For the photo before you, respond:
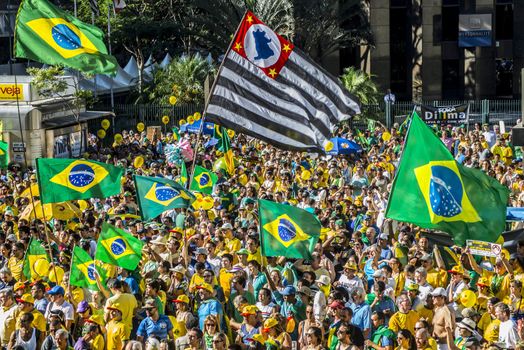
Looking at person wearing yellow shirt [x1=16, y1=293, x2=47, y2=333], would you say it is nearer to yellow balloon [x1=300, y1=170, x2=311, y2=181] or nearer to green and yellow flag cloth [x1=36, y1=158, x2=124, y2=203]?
green and yellow flag cloth [x1=36, y1=158, x2=124, y2=203]

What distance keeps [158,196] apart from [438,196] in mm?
4854

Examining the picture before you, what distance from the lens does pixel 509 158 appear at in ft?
82.0

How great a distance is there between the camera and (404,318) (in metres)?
11.7

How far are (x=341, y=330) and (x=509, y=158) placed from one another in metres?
15.1

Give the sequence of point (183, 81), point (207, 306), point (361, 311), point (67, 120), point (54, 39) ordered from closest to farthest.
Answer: point (361, 311)
point (207, 306)
point (54, 39)
point (67, 120)
point (183, 81)

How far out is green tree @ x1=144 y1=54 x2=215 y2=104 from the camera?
41.3 metres

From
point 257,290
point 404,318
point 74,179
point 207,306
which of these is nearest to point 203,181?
point 74,179

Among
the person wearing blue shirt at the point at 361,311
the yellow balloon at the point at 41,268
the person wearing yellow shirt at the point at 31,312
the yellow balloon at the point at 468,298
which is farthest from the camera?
the yellow balloon at the point at 41,268

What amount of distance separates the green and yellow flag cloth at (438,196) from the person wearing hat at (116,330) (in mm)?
2862

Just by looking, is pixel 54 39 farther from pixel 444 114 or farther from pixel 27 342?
pixel 444 114

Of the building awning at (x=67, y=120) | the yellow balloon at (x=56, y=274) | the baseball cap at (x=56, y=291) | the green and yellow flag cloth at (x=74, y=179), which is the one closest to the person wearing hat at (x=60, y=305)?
the baseball cap at (x=56, y=291)

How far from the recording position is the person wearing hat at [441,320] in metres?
11.7

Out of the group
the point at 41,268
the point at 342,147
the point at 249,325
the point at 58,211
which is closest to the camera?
the point at 249,325

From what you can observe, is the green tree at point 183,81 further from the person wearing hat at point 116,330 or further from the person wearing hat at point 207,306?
the person wearing hat at point 116,330
